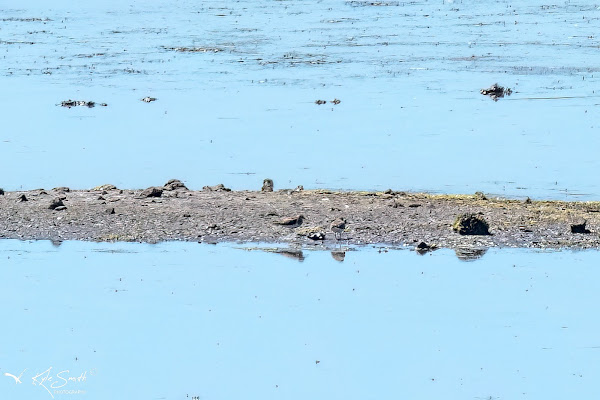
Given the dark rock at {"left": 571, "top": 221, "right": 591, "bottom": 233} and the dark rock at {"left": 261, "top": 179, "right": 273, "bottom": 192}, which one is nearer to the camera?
the dark rock at {"left": 571, "top": 221, "right": 591, "bottom": 233}

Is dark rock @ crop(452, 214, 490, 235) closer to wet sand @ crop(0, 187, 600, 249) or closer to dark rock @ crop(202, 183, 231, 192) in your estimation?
wet sand @ crop(0, 187, 600, 249)

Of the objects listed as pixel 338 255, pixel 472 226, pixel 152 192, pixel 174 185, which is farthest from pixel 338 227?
pixel 174 185

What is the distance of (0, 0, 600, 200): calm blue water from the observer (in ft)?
76.1

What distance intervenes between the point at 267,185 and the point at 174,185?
5.26 ft

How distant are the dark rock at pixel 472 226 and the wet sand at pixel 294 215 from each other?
0.10m

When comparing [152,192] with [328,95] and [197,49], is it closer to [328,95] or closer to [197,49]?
[328,95]

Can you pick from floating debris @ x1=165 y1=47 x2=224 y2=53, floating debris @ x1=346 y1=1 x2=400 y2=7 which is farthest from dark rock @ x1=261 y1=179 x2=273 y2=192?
floating debris @ x1=346 y1=1 x2=400 y2=7

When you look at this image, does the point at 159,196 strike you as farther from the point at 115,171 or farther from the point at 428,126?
the point at 428,126

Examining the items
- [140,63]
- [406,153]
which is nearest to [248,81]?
[140,63]

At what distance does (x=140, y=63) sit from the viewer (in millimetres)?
40219

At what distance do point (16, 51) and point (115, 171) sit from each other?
21847 mm

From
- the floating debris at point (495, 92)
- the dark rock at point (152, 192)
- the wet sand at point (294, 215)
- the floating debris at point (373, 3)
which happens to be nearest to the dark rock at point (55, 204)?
the wet sand at point (294, 215)

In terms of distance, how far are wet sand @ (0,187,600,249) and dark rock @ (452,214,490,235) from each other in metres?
0.10

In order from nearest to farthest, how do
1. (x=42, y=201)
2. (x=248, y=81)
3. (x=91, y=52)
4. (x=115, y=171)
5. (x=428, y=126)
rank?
(x=42, y=201) → (x=115, y=171) → (x=428, y=126) → (x=248, y=81) → (x=91, y=52)
